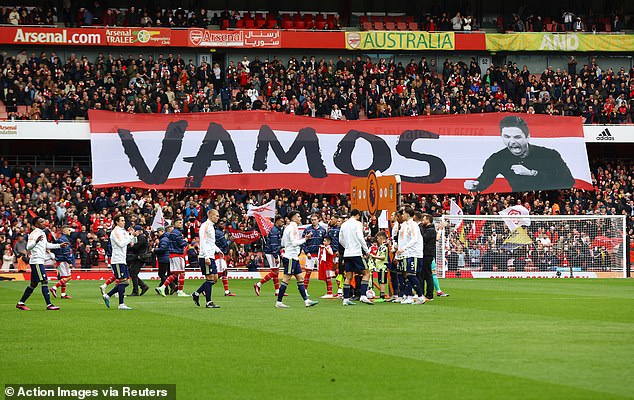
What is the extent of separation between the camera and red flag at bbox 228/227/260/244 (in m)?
39.2

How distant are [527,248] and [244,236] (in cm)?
1141

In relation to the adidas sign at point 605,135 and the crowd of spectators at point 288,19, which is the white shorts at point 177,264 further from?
the adidas sign at point 605,135

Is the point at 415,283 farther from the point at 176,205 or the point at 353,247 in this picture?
the point at 176,205

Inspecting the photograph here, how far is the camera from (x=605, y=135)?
50.2m

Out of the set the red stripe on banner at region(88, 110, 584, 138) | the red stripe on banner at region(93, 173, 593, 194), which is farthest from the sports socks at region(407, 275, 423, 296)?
the red stripe on banner at region(88, 110, 584, 138)

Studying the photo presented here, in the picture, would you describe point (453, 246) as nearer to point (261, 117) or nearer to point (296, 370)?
point (261, 117)

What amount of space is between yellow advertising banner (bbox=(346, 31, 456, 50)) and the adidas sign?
9831 mm

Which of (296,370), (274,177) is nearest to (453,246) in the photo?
(274,177)

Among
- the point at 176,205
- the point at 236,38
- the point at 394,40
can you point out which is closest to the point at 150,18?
the point at 236,38

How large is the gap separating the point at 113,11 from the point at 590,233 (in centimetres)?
2690

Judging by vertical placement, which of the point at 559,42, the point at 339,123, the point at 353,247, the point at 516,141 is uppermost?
the point at 559,42

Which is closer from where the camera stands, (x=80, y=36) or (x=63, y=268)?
(x=63, y=268)

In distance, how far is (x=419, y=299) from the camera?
23.3 meters

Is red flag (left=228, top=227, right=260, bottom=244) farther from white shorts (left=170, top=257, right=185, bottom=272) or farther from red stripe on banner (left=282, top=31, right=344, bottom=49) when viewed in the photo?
red stripe on banner (left=282, top=31, right=344, bottom=49)
